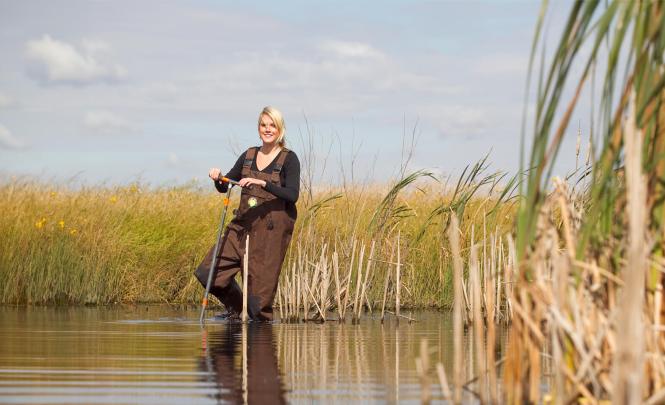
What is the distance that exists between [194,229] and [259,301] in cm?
442

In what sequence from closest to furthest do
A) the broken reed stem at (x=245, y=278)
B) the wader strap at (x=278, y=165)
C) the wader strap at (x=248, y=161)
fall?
the broken reed stem at (x=245, y=278) → the wader strap at (x=278, y=165) → the wader strap at (x=248, y=161)

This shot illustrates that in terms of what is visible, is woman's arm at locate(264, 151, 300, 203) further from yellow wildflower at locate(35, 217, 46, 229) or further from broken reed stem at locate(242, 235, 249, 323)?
yellow wildflower at locate(35, 217, 46, 229)

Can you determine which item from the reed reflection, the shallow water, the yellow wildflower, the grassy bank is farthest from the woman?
the yellow wildflower

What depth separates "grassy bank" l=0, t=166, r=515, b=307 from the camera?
545 inches

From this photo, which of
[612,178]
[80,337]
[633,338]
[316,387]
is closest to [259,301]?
[80,337]

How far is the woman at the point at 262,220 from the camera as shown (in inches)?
438

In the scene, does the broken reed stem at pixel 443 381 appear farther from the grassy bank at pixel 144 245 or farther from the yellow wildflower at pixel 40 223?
the yellow wildflower at pixel 40 223

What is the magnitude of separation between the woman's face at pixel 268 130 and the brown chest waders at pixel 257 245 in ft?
0.58

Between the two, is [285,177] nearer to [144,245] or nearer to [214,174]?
[214,174]

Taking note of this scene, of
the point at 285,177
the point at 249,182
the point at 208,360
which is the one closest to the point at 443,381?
the point at 208,360

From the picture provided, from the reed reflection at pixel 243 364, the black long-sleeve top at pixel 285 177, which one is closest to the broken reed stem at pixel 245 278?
the reed reflection at pixel 243 364

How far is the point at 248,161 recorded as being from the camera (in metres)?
11.4

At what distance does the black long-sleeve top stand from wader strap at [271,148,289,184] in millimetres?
28

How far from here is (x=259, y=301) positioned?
37.3 ft
